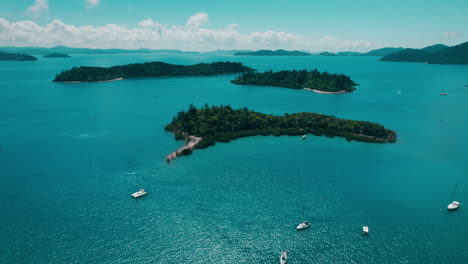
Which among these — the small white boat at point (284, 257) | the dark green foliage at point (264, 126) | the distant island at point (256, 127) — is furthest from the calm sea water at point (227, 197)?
the dark green foliage at point (264, 126)

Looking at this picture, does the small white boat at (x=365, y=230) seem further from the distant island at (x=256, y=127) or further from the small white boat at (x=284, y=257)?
the distant island at (x=256, y=127)

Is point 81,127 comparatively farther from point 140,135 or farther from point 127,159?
point 127,159

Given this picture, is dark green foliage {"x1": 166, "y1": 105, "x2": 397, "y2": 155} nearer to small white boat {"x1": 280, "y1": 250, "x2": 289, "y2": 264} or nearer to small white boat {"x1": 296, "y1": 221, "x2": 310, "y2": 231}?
small white boat {"x1": 296, "y1": 221, "x2": 310, "y2": 231}

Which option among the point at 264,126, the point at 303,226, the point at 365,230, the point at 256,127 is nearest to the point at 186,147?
the point at 256,127

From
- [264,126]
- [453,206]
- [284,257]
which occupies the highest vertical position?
[264,126]

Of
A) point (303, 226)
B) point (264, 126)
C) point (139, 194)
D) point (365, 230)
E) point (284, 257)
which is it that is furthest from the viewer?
point (264, 126)

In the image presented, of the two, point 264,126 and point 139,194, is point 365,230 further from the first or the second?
point 264,126
